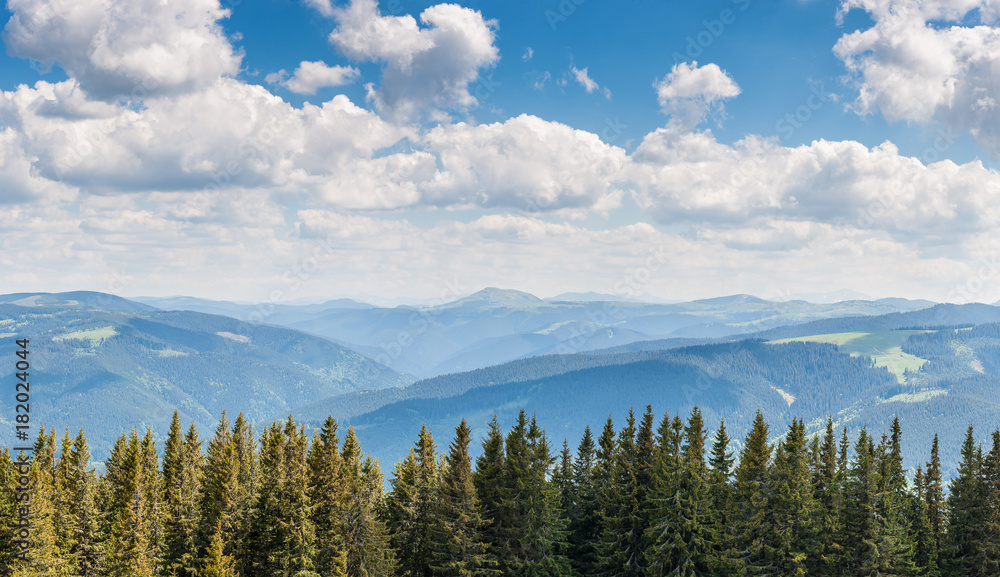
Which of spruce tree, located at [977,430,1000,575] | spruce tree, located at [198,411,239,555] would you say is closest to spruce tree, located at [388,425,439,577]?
spruce tree, located at [198,411,239,555]

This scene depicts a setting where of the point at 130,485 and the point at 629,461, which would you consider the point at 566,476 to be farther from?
the point at 130,485

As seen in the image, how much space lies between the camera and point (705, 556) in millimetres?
50125

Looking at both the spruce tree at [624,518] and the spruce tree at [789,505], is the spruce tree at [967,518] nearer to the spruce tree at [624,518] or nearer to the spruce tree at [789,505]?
the spruce tree at [789,505]

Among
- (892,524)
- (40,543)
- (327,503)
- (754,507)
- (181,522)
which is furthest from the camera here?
(892,524)

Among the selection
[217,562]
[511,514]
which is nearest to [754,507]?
[511,514]

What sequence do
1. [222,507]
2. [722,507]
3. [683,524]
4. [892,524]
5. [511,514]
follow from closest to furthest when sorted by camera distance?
[683,524]
[222,507]
[892,524]
[511,514]
[722,507]

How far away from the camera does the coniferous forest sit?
4806 centimetres

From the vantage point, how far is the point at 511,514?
54469 millimetres

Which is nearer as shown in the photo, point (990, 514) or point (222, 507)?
point (222, 507)

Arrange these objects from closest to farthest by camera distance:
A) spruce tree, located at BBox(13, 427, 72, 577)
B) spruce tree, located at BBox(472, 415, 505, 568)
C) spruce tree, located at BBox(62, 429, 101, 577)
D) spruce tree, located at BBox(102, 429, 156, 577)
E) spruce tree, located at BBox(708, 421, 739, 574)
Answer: spruce tree, located at BBox(13, 427, 72, 577)
spruce tree, located at BBox(102, 429, 156, 577)
spruce tree, located at BBox(62, 429, 101, 577)
spruce tree, located at BBox(708, 421, 739, 574)
spruce tree, located at BBox(472, 415, 505, 568)

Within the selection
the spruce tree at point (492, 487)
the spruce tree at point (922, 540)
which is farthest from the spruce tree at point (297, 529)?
the spruce tree at point (922, 540)

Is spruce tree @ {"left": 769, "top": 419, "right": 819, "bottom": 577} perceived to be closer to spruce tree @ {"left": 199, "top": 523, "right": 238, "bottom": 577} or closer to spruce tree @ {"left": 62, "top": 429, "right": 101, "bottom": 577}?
spruce tree @ {"left": 199, "top": 523, "right": 238, "bottom": 577}

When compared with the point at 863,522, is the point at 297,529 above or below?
above

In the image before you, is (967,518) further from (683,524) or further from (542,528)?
(542,528)
